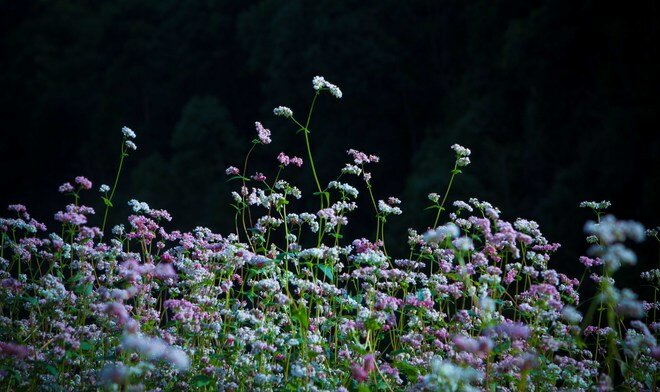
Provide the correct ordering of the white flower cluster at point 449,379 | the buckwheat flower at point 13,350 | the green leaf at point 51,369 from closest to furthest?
the white flower cluster at point 449,379 → the buckwheat flower at point 13,350 → the green leaf at point 51,369

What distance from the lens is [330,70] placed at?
2308 centimetres

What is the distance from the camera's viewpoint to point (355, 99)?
76.8 feet

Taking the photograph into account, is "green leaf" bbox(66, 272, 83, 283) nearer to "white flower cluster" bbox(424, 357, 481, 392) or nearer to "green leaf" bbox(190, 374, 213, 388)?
"green leaf" bbox(190, 374, 213, 388)

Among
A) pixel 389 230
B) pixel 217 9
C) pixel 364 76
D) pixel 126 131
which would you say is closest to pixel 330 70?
pixel 364 76

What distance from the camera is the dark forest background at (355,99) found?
15.5m

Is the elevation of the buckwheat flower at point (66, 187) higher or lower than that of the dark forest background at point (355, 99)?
lower

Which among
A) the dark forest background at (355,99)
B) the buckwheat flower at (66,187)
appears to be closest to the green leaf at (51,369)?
the buckwheat flower at (66,187)

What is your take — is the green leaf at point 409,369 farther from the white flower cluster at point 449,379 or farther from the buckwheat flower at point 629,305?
the buckwheat flower at point 629,305

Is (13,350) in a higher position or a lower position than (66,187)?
lower

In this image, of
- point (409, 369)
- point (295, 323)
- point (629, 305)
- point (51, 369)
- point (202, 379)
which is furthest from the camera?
point (295, 323)

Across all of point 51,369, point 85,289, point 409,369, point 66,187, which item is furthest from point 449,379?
point 66,187

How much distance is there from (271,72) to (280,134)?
1747 mm

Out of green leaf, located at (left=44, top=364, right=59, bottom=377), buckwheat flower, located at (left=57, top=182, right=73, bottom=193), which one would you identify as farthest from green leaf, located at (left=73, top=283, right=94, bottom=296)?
buckwheat flower, located at (left=57, top=182, right=73, bottom=193)

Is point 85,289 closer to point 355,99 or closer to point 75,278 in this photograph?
point 75,278
